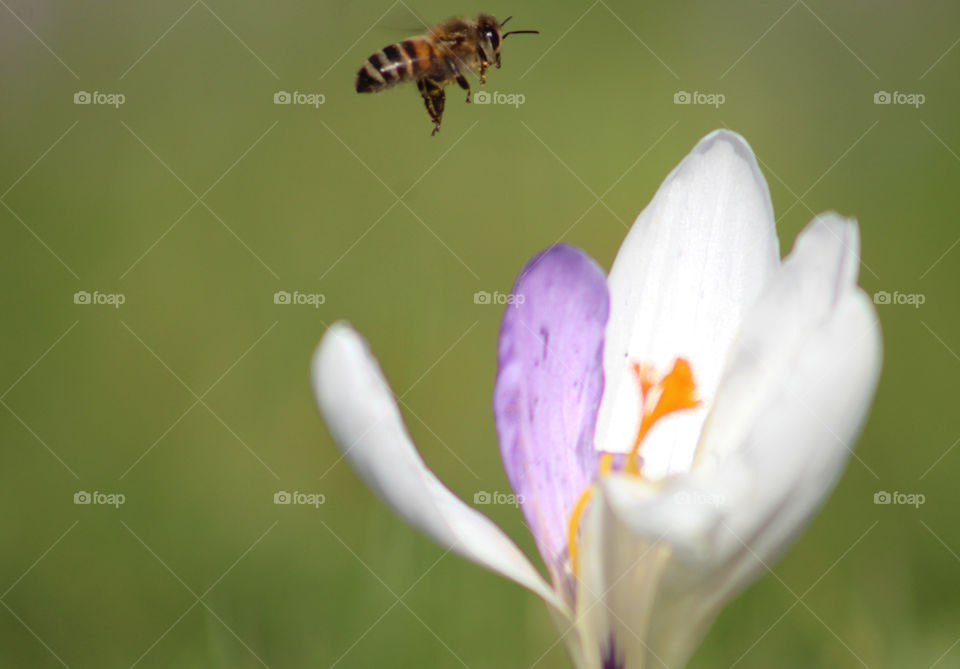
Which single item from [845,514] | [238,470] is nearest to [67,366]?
[238,470]

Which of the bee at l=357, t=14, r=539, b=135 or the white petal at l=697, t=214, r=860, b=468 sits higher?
the bee at l=357, t=14, r=539, b=135

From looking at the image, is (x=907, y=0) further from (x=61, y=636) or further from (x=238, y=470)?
(x=61, y=636)
